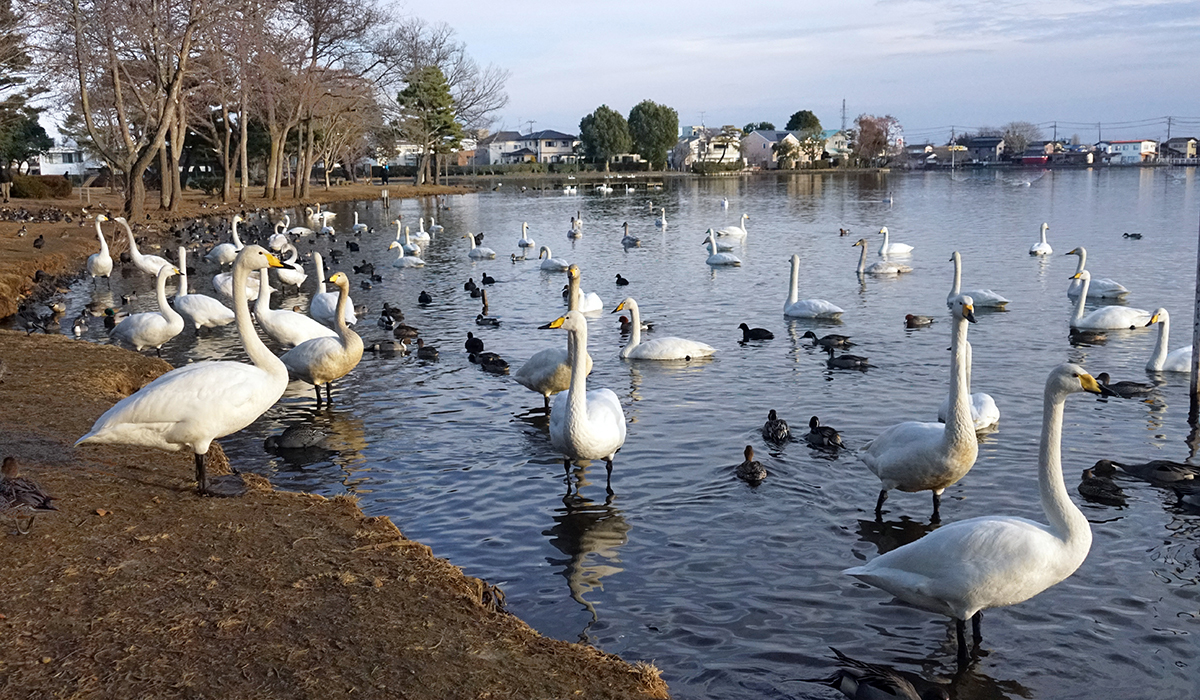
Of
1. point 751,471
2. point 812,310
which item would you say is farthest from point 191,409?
point 812,310

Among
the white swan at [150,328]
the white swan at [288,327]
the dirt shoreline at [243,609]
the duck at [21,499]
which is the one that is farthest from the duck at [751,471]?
the white swan at [150,328]

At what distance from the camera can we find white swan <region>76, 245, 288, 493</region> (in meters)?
7.02

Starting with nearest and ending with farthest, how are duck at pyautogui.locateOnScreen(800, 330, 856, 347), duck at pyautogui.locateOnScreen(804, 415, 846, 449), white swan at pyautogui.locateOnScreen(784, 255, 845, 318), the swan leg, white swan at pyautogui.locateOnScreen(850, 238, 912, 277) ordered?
1. the swan leg
2. duck at pyautogui.locateOnScreen(804, 415, 846, 449)
3. duck at pyautogui.locateOnScreen(800, 330, 856, 347)
4. white swan at pyautogui.locateOnScreen(784, 255, 845, 318)
5. white swan at pyautogui.locateOnScreen(850, 238, 912, 277)

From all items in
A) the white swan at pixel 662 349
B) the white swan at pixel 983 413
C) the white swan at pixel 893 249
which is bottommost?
the white swan at pixel 983 413

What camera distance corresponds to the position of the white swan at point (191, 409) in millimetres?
7020

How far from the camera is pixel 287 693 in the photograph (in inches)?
179

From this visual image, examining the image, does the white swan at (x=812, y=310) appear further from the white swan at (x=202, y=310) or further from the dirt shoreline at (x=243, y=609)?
the dirt shoreline at (x=243, y=609)

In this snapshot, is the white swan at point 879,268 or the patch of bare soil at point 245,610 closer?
the patch of bare soil at point 245,610

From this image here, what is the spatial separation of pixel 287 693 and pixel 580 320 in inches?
208

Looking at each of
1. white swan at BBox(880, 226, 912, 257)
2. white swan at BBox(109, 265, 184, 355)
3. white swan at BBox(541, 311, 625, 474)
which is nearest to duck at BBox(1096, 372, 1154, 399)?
white swan at BBox(541, 311, 625, 474)

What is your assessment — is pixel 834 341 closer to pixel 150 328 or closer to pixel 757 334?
pixel 757 334

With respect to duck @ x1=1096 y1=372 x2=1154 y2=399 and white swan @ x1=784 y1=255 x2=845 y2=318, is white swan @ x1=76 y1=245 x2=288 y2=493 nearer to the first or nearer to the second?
duck @ x1=1096 y1=372 x2=1154 y2=399

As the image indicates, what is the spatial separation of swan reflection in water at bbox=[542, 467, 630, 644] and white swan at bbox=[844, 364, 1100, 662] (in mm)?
1952

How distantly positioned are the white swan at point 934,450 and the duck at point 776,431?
2048 mm
